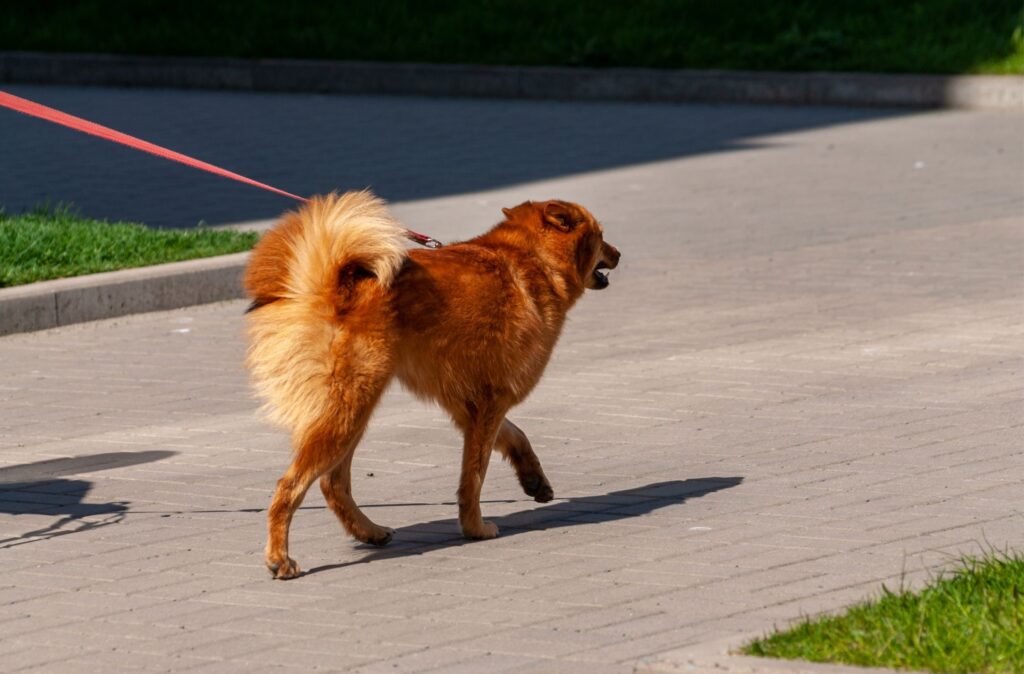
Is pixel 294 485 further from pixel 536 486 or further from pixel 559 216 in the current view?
pixel 559 216

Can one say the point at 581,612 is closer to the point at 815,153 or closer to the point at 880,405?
the point at 880,405

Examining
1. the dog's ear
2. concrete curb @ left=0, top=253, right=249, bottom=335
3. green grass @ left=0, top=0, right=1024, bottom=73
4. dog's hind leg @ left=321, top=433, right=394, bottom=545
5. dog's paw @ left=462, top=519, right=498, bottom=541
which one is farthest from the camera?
green grass @ left=0, top=0, right=1024, bottom=73

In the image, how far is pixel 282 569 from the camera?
5637 millimetres

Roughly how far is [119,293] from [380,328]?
4732 millimetres

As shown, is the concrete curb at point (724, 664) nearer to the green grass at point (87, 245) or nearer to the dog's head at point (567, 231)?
the dog's head at point (567, 231)

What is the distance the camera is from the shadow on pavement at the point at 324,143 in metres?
13.7

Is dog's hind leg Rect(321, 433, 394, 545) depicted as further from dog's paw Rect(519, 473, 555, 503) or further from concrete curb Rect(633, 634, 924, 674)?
concrete curb Rect(633, 634, 924, 674)

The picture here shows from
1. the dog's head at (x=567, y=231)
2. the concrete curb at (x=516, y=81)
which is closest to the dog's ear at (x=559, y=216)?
the dog's head at (x=567, y=231)

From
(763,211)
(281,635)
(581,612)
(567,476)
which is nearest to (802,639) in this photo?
(581,612)

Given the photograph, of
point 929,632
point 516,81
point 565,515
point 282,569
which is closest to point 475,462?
point 565,515

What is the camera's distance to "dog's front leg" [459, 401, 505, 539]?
238 inches

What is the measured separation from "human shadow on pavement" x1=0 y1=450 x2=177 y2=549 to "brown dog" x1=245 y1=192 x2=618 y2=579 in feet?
3.19

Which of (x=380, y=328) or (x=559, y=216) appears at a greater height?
(x=559, y=216)

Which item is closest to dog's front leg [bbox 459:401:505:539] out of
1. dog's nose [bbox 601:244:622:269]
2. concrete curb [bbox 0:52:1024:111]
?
dog's nose [bbox 601:244:622:269]
